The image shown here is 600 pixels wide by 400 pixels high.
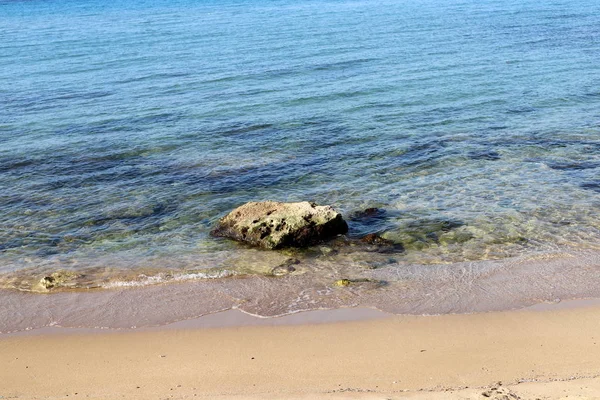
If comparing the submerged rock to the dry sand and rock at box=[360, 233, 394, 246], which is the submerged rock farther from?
rock at box=[360, 233, 394, 246]

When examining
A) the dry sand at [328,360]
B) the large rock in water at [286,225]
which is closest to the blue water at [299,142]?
the large rock in water at [286,225]

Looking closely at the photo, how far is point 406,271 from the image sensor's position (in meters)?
10.3

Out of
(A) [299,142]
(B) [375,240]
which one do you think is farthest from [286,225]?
(A) [299,142]

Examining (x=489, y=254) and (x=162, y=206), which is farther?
(x=162, y=206)

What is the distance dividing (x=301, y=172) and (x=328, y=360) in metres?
7.73

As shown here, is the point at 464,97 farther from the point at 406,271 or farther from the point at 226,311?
the point at 226,311

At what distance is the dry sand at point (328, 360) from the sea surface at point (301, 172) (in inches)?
21.4

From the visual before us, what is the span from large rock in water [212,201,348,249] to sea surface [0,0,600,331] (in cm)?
31

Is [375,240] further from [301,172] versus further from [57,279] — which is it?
[57,279]

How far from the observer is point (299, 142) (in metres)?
17.4

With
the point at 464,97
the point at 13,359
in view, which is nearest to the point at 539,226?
the point at 13,359

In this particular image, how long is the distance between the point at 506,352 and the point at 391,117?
39.9ft

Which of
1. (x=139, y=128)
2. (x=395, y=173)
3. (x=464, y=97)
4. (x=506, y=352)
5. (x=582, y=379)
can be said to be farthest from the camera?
(x=464, y=97)

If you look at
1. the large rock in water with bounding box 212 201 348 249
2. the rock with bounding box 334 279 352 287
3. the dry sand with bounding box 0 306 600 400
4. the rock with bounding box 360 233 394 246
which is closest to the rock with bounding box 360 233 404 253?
the rock with bounding box 360 233 394 246
